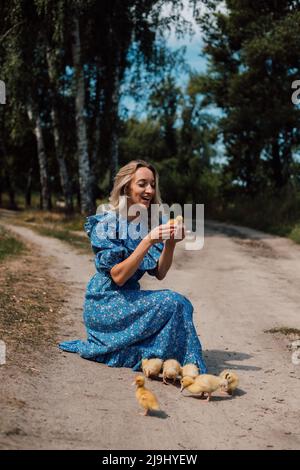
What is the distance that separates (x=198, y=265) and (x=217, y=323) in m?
5.48

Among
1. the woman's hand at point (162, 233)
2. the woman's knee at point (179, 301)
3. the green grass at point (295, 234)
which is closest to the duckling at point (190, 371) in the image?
the woman's knee at point (179, 301)

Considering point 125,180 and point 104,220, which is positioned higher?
point 125,180

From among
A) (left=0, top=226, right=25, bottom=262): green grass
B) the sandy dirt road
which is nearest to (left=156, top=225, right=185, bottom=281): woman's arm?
the sandy dirt road

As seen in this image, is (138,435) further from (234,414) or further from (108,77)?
(108,77)

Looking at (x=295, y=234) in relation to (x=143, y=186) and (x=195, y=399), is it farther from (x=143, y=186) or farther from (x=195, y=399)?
(x=195, y=399)

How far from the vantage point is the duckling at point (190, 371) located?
5592 millimetres

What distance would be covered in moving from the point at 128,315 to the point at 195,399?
1000 millimetres

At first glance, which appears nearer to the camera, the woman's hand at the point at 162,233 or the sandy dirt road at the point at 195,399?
the sandy dirt road at the point at 195,399

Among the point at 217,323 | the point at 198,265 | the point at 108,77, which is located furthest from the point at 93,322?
the point at 108,77

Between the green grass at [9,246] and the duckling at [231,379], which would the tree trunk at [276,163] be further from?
the duckling at [231,379]

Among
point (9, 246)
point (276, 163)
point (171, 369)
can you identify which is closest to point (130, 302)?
point (171, 369)

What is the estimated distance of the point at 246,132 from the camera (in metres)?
30.0

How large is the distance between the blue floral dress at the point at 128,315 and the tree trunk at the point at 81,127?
15.2 m

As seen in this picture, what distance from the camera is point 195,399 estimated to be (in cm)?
546
